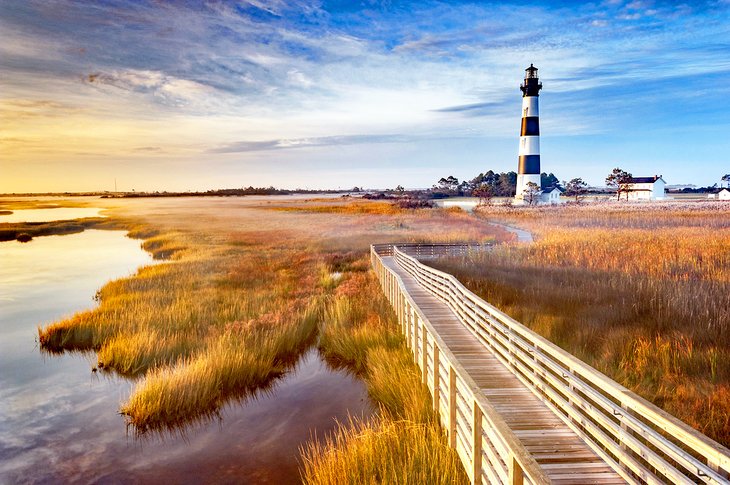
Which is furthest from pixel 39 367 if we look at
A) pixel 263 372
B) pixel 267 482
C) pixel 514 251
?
pixel 514 251

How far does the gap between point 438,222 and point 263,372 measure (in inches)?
1337

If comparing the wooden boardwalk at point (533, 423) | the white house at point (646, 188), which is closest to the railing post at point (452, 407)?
the wooden boardwalk at point (533, 423)

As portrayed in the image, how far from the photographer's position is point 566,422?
5.12 m

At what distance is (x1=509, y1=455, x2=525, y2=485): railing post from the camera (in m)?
3.69

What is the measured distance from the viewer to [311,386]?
10.5 m

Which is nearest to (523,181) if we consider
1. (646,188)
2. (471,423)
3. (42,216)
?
(646,188)

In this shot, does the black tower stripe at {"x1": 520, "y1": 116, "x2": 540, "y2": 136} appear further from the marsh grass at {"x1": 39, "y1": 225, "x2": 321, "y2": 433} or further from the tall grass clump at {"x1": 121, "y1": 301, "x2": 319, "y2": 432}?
the tall grass clump at {"x1": 121, "y1": 301, "x2": 319, "y2": 432}

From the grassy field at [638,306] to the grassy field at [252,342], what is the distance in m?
3.36

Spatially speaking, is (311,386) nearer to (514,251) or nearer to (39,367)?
(39,367)

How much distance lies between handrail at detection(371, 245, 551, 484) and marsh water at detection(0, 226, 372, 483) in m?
2.35

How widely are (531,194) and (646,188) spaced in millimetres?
35753

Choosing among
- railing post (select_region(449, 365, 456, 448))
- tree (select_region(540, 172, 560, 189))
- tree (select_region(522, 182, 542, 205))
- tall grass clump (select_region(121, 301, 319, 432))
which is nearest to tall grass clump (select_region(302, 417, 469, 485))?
railing post (select_region(449, 365, 456, 448))

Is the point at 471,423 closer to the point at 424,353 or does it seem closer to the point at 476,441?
the point at 476,441

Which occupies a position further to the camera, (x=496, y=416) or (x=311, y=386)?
(x=311, y=386)
